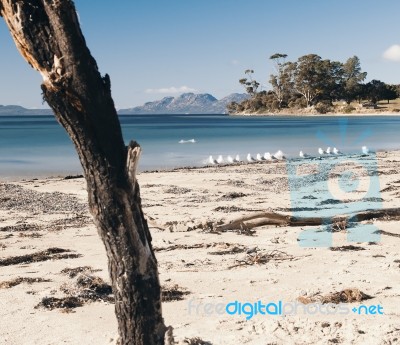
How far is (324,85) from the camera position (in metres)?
133

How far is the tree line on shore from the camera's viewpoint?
130250 mm

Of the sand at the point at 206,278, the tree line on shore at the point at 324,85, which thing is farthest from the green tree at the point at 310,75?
the sand at the point at 206,278

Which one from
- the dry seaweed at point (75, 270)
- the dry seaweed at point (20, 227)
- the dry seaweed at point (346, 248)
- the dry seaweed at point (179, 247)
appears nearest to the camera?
the dry seaweed at point (75, 270)

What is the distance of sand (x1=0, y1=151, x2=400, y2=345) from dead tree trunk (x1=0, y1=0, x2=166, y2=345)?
1.75 metres

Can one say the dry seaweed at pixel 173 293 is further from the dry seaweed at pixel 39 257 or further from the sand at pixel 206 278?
the dry seaweed at pixel 39 257

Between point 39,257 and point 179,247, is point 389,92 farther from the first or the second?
point 39,257

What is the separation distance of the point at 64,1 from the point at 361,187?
16116 mm

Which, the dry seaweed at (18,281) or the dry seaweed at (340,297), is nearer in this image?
the dry seaweed at (340,297)

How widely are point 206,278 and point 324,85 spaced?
131 m

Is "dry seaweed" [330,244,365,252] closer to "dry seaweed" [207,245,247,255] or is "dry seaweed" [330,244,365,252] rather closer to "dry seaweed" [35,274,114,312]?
"dry seaweed" [207,245,247,255]

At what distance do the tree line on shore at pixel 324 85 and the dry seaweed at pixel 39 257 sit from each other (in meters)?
126

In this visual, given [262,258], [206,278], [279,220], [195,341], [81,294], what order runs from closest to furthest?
[195,341] < [81,294] < [206,278] < [262,258] < [279,220]

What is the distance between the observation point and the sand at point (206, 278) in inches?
218

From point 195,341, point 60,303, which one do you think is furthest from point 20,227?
point 195,341
